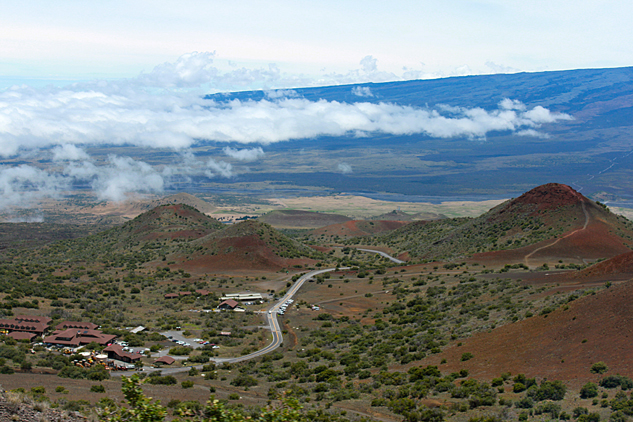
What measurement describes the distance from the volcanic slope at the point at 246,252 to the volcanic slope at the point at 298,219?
7378 cm

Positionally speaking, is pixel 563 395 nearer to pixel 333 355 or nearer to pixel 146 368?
pixel 333 355

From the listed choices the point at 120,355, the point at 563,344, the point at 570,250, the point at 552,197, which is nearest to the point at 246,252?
the point at 570,250

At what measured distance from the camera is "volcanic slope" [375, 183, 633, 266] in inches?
2368

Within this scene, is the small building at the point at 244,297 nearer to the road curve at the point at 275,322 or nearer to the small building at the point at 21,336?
the road curve at the point at 275,322

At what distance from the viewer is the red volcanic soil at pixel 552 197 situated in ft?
242

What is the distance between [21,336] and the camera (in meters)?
33.5

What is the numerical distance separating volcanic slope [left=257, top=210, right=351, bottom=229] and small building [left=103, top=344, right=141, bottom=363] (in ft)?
419

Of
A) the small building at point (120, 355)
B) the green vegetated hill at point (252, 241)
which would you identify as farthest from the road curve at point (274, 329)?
the green vegetated hill at point (252, 241)

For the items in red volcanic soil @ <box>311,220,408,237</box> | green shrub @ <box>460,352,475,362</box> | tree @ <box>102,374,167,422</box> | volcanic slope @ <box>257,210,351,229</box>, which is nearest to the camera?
tree @ <box>102,374,167,422</box>

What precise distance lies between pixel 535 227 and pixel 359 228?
64.2 metres

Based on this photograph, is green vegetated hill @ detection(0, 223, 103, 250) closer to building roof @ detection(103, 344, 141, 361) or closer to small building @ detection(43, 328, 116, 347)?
small building @ detection(43, 328, 116, 347)

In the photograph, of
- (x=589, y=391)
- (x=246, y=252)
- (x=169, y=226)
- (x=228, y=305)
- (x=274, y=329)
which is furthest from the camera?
(x=169, y=226)

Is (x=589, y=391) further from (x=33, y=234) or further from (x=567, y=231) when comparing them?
(x=33, y=234)

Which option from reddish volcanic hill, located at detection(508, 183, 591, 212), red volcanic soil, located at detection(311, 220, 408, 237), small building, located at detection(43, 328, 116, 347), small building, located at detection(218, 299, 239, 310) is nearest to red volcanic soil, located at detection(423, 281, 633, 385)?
small building, located at detection(43, 328, 116, 347)
